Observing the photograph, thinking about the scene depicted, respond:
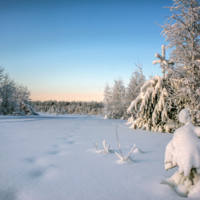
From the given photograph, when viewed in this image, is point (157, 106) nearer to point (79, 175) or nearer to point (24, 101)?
point (79, 175)

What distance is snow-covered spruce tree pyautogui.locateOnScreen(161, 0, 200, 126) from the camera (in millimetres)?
4883

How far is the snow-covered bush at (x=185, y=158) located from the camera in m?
1.47

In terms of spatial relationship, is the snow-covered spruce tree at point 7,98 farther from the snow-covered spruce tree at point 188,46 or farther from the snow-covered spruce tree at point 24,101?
the snow-covered spruce tree at point 188,46

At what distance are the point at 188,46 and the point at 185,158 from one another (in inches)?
192

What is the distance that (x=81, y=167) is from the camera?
2.32 metres

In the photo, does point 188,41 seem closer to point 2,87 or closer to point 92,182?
point 92,182

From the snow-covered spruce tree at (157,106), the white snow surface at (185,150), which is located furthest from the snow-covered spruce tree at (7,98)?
the white snow surface at (185,150)

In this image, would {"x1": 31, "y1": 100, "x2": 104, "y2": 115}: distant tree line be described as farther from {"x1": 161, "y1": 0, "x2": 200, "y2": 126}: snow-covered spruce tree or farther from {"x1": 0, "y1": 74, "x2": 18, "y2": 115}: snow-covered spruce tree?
{"x1": 161, "y1": 0, "x2": 200, "y2": 126}: snow-covered spruce tree

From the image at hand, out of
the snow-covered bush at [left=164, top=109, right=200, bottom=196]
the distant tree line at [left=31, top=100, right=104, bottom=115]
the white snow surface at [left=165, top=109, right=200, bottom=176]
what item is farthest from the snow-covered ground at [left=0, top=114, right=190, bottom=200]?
the distant tree line at [left=31, top=100, right=104, bottom=115]

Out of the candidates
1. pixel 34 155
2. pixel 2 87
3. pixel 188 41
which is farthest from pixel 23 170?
pixel 2 87

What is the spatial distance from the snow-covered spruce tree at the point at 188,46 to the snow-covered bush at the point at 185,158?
363cm

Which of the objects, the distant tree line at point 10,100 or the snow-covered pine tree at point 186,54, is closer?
the snow-covered pine tree at point 186,54

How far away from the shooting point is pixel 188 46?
5094 millimetres

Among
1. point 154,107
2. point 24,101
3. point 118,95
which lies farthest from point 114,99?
point 154,107
